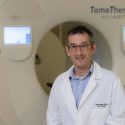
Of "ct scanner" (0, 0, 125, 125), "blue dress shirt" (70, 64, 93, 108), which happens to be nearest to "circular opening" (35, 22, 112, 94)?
"ct scanner" (0, 0, 125, 125)

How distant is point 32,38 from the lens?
2123 millimetres

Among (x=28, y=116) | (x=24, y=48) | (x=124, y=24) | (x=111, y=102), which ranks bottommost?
(x=28, y=116)

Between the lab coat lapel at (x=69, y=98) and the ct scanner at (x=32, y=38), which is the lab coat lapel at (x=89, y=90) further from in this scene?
the ct scanner at (x=32, y=38)

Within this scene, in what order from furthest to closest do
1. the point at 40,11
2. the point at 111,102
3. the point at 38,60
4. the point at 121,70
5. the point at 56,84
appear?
the point at 38,60 < the point at 121,70 < the point at 40,11 < the point at 56,84 < the point at 111,102

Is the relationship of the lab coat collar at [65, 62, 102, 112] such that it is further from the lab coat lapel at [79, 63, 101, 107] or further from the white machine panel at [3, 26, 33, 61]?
the white machine panel at [3, 26, 33, 61]

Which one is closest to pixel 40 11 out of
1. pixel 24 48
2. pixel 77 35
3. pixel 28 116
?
pixel 24 48

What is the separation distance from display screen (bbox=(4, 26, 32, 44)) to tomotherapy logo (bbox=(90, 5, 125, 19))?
1.44 feet

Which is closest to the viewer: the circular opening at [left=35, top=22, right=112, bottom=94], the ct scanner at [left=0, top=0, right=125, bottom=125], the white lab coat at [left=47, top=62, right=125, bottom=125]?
the white lab coat at [left=47, top=62, right=125, bottom=125]

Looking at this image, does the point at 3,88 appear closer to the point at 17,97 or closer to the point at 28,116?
the point at 17,97

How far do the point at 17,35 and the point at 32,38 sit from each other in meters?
0.10

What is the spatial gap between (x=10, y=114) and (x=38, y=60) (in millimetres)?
732

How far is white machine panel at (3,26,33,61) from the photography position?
210cm

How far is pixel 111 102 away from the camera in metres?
1.76

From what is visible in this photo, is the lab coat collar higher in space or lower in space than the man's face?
lower
